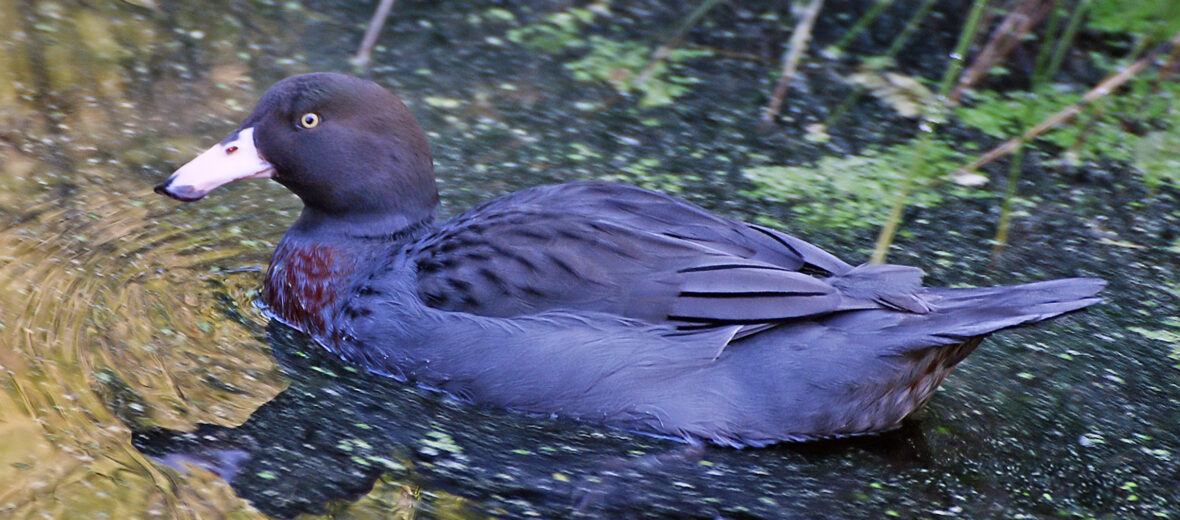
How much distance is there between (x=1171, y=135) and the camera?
6480 millimetres

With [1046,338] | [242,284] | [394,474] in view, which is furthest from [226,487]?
[1046,338]

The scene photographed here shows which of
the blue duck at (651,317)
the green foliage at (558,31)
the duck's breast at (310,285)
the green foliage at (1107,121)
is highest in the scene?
the green foliage at (1107,121)

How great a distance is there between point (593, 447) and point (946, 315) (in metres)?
1.04

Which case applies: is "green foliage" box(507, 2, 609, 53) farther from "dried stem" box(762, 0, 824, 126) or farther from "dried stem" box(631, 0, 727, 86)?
"dried stem" box(762, 0, 824, 126)

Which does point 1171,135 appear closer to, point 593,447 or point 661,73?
point 661,73

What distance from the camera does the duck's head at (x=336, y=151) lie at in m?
4.53

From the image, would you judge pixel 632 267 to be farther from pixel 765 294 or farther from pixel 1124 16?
pixel 1124 16

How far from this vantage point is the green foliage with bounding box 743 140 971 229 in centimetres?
552

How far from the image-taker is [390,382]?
4.23 meters

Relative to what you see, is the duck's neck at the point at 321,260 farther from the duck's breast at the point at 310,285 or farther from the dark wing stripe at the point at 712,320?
the dark wing stripe at the point at 712,320

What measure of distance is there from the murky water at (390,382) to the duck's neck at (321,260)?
10cm

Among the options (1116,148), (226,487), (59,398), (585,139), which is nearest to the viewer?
(226,487)

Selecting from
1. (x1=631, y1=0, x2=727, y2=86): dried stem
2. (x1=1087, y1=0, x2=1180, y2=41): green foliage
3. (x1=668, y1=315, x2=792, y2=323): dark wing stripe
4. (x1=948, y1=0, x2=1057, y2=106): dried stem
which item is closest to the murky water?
(x1=631, y1=0, x2=727, y2=86): dried stem

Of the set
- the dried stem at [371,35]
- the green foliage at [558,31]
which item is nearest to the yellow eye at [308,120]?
the dried stem at [371,35]
